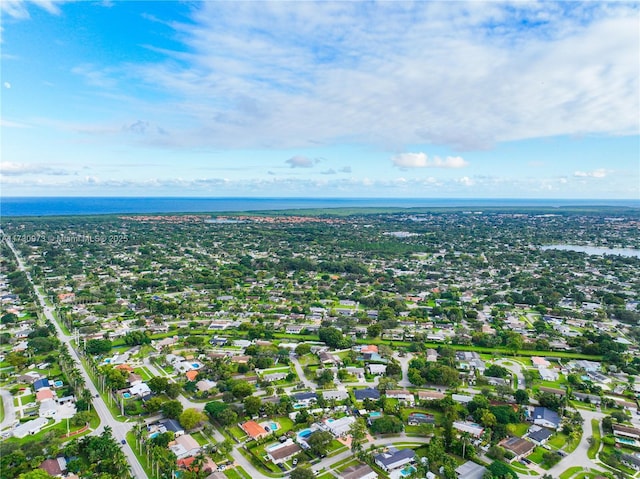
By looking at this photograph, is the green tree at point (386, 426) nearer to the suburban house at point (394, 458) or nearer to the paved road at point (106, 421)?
the suburban house at point (394, 458)

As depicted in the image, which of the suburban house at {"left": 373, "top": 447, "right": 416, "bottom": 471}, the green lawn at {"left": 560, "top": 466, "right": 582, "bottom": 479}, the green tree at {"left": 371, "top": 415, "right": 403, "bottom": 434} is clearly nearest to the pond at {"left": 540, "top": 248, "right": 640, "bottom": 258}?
the green lawn at {"left": 560, "top": 466, "right": 582, "bottom": 479}

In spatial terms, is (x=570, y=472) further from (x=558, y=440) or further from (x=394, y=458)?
(x=394, y=458)

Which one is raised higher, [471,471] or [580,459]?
[471,471]

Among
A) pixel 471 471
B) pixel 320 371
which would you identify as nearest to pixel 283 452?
pixel 471 471

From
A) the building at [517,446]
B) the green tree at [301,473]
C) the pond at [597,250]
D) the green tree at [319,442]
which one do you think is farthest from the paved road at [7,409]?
the pond at [597,250]

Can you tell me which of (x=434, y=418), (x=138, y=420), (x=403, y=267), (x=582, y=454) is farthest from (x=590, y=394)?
(x=403, y=267)

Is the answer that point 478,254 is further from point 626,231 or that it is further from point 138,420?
point 138,420
